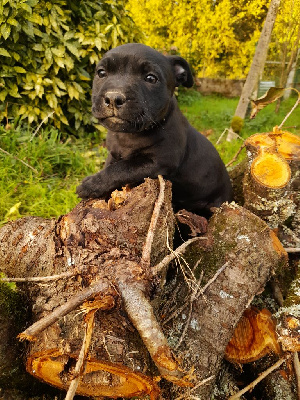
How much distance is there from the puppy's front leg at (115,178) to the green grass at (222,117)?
118 inches

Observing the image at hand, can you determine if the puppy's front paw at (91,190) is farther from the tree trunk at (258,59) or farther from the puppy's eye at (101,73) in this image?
the tree trunk at (258,59)

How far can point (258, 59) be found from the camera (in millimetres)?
5418

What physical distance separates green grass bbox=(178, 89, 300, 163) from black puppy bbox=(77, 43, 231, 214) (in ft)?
8.13

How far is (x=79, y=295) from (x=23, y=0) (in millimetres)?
3951

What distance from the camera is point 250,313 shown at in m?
2.15

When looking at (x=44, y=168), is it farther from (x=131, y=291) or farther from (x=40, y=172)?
(x=131, y=291)

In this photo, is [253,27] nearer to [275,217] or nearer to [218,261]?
[275,217]

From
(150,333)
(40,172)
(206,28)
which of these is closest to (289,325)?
(150,333)

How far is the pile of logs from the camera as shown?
4.27 feet

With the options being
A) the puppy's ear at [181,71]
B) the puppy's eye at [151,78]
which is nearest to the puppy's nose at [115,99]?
the puppy's eye at [151,78]

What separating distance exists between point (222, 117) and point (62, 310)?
692cm

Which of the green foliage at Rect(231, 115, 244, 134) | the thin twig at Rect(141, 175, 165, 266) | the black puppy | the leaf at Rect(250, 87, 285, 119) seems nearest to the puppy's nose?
the black puppy

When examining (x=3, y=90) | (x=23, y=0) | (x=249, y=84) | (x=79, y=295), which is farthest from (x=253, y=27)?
(x=79, y=295)

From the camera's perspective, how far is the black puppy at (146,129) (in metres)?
1.98
